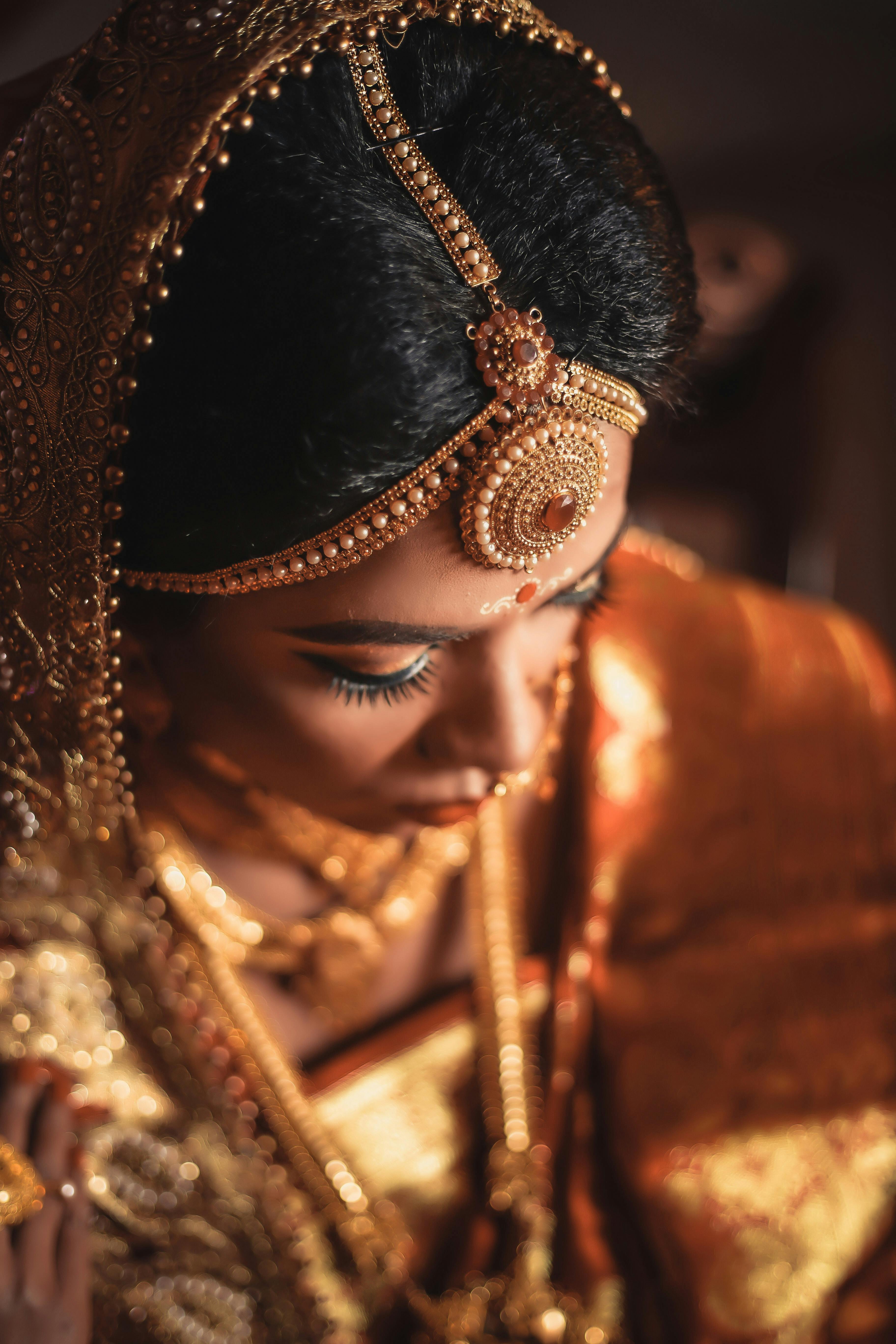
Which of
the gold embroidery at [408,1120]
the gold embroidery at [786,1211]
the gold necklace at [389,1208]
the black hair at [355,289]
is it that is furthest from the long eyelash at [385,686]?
the gold embroidery at [786,1211]

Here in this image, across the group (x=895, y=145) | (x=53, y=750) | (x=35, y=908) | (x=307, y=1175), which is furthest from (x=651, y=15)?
(x=307, y=1175)

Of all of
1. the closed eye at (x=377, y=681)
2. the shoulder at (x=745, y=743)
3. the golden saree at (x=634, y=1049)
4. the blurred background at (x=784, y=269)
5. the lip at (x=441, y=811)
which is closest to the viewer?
the closed eye at (x=377, y=681)

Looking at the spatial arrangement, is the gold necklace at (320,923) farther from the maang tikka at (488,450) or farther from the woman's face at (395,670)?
the maang tikka at (488,450)

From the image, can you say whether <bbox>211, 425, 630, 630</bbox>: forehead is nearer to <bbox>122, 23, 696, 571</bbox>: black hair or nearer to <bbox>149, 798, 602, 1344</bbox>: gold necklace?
<bbox>122, 23, 696, 571</bbox>: black hair

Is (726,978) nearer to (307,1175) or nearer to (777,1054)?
(777,1054)

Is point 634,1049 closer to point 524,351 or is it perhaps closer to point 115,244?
point 524,351

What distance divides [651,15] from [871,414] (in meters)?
1.24

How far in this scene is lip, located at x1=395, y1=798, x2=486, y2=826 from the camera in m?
0.71

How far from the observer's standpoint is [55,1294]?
654 millimetres

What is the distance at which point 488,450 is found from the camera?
0.53 metres

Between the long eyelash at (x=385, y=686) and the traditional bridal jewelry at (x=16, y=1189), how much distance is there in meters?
0.42

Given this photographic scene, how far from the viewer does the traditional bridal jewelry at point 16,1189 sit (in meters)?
0.65

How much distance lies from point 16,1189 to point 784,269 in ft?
6.69

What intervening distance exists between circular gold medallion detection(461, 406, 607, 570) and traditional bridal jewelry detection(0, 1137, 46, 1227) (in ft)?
1.82
